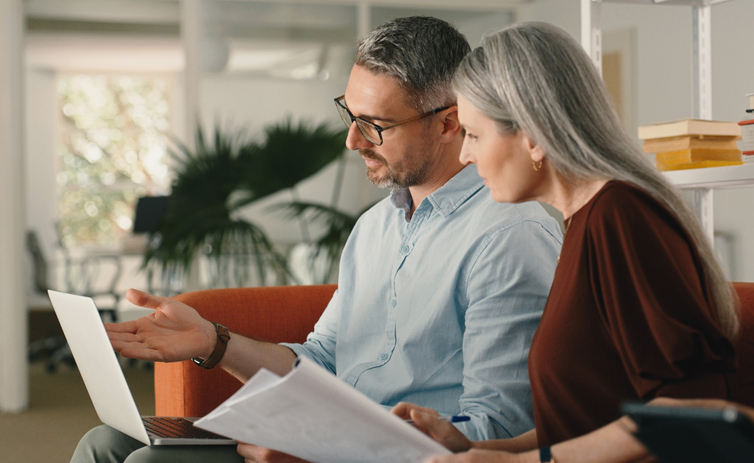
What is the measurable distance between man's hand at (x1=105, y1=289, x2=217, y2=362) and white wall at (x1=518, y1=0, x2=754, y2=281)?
2.98 meters

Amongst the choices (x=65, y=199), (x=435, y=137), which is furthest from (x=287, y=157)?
(x=65, y=199)

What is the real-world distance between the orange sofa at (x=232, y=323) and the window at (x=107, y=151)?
7075 millimetres

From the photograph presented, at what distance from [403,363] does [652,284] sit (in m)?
0.60

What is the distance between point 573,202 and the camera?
3.31 feet

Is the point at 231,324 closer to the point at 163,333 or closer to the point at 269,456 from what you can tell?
the point at 163,333

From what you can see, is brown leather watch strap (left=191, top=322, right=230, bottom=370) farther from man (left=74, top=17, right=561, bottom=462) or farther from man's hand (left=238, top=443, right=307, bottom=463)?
man's hand (left=238, top=443, right=307, bottom=463)

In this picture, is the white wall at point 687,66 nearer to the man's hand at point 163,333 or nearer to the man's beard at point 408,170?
the man's beard at point 408,170

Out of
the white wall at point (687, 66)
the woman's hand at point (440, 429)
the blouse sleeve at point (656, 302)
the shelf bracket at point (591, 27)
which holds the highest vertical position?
the white wall at point (687, 66)

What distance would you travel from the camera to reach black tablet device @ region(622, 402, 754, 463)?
0.54m

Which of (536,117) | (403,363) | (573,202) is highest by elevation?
(536,117)

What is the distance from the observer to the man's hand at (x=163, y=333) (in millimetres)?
1278

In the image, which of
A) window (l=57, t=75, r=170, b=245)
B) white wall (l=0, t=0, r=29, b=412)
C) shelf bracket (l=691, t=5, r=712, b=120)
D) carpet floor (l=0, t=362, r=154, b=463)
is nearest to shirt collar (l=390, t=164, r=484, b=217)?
shelf bracket (l=691, t=5, r=712, b=120)

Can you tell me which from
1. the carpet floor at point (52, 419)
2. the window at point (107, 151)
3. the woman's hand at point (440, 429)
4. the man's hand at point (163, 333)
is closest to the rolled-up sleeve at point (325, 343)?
the man's hand at point (163, 333)

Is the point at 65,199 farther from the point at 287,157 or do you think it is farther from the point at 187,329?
the point at 187,329
